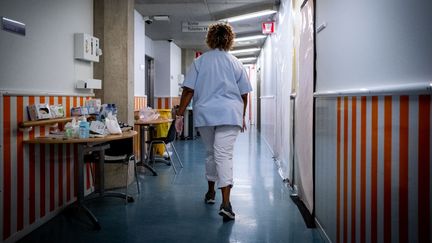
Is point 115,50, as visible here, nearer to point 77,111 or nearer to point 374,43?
point 77,111

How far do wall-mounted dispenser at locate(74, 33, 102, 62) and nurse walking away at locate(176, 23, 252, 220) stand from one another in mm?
1219

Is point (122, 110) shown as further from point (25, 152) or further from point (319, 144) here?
point (319, 144)

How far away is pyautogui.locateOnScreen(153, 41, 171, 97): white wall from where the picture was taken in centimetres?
1008

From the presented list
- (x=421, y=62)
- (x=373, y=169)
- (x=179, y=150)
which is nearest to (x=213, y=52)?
(x=373, y=169)

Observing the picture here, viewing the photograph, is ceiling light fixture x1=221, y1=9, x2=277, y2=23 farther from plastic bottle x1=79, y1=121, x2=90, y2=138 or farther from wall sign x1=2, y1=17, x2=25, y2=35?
wall sign x1=2, y1=17, x2=25, y2=35

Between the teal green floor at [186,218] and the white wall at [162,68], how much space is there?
539 cm

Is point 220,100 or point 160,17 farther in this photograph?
point 160,17

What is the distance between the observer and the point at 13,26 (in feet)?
9.12

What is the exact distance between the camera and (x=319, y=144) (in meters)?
2.97

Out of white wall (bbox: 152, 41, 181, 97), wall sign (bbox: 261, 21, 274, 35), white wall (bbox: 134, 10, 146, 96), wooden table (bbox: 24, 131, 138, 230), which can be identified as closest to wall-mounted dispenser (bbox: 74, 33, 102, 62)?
wooden table (bbox: 24, 131, 138, 230)

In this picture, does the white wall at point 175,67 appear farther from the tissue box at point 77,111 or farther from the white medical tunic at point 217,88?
the white medical tunic at point 217,88

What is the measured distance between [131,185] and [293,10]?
9.10ft

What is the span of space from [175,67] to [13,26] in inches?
322

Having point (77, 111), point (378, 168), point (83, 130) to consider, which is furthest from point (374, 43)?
point (77, 111)
